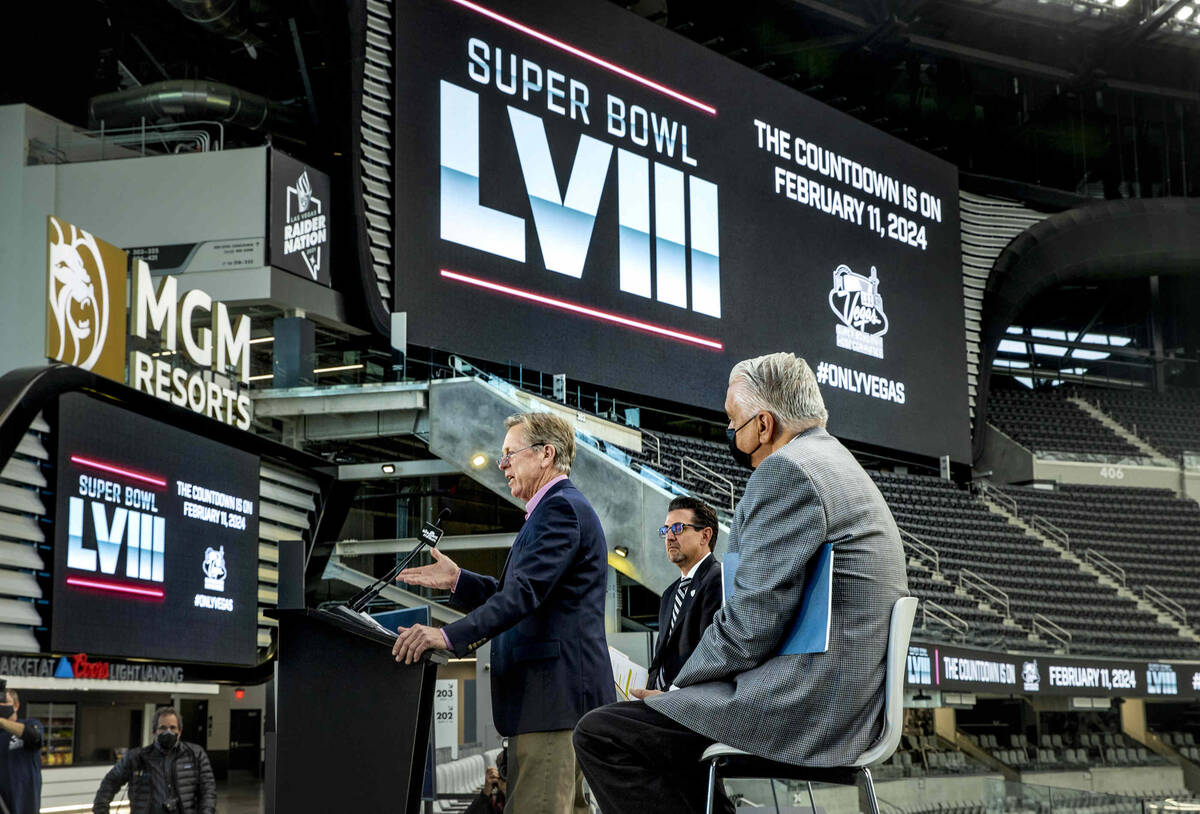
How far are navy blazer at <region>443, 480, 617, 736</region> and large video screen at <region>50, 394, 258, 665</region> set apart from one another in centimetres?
610

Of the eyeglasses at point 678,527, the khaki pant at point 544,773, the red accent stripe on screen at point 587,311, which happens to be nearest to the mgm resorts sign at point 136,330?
the red accent stripe on screen at point 587,311

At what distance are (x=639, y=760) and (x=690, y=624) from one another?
210 cm

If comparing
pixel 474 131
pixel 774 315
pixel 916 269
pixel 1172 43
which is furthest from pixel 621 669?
pixel 1172 43

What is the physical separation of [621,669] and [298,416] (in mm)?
7809

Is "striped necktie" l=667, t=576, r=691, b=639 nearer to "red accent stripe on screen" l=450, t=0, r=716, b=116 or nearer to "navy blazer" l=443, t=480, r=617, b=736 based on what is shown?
"navy blazer" l=443, t=480, r=617, b=736

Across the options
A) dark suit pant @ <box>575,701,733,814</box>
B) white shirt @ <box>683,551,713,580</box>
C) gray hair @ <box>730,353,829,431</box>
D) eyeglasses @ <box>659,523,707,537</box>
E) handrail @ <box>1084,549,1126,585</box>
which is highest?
handrail @ <box>1084,549,1126,585</box>

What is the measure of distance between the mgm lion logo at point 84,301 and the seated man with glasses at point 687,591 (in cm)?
603

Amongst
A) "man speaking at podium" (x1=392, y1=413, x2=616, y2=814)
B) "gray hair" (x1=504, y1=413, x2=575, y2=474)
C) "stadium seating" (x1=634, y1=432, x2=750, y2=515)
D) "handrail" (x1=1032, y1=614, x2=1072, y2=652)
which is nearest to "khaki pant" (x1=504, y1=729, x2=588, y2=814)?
"man speaking at podium" (x1=392, y1=413, x2=616, y2=814)

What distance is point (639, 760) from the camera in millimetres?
2615

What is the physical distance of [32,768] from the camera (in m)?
7.05

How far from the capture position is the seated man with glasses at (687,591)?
466cm

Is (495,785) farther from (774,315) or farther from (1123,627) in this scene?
(1123,627)

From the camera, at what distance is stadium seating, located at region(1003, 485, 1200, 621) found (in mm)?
22297

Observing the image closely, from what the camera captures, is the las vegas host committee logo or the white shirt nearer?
the white shirt
